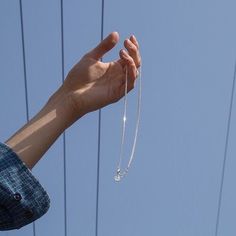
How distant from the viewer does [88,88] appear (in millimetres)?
647

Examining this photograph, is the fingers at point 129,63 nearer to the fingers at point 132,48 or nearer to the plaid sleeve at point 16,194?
the fingers at point 132,48

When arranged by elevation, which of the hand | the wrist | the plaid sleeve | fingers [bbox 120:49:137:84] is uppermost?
fingers [bbox 120:49:137:84]

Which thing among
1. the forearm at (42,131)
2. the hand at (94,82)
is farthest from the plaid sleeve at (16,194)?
the hand at (94,82)

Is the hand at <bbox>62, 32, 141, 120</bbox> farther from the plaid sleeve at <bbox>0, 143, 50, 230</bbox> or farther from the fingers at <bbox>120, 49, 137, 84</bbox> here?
the plaid sleeve at <bbox>0, 143, 50, 230</bbox>

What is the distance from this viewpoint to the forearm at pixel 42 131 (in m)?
0.58

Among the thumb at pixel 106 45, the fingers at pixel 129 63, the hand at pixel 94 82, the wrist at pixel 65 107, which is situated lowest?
the wrist at pixel 65 107

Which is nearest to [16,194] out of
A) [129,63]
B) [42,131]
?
[42,131]

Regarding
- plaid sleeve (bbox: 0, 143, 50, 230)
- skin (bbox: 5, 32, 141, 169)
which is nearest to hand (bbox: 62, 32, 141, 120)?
skin (bbox: 5, 32, 141, 169)

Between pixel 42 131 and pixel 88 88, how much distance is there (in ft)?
0.33

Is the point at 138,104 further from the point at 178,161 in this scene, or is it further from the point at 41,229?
the point at 41,229

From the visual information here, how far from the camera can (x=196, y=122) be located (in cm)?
85

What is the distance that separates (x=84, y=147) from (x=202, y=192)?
10.7 inches

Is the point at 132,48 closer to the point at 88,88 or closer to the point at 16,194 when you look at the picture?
the point at 88,88

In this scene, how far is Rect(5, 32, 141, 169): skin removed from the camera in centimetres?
61
